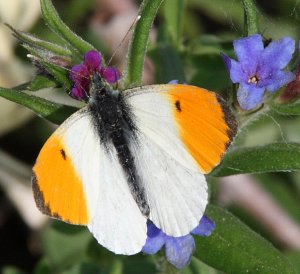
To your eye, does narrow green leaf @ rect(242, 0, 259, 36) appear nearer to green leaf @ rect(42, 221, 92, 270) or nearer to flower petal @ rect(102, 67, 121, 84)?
flower petal @ rect(102, 67, 121, 84)

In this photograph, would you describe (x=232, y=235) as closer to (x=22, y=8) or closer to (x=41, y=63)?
(x=41, y=63)

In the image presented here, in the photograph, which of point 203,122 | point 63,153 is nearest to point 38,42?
point 63,153

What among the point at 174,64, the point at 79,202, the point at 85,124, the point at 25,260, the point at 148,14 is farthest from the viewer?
the point at 25,260

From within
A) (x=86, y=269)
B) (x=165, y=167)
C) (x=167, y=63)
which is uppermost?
(x=165, y=167)

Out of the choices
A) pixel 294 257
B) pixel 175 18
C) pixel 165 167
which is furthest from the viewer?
pixel 294 257

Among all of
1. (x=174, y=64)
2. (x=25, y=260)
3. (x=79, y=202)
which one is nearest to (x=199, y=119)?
(x=79, y=202)

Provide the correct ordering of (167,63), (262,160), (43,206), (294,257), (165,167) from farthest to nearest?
(294,257) → (167,63) → (262,160) → (165,167) → (43,206)

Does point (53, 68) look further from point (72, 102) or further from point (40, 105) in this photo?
point (72, 102)
